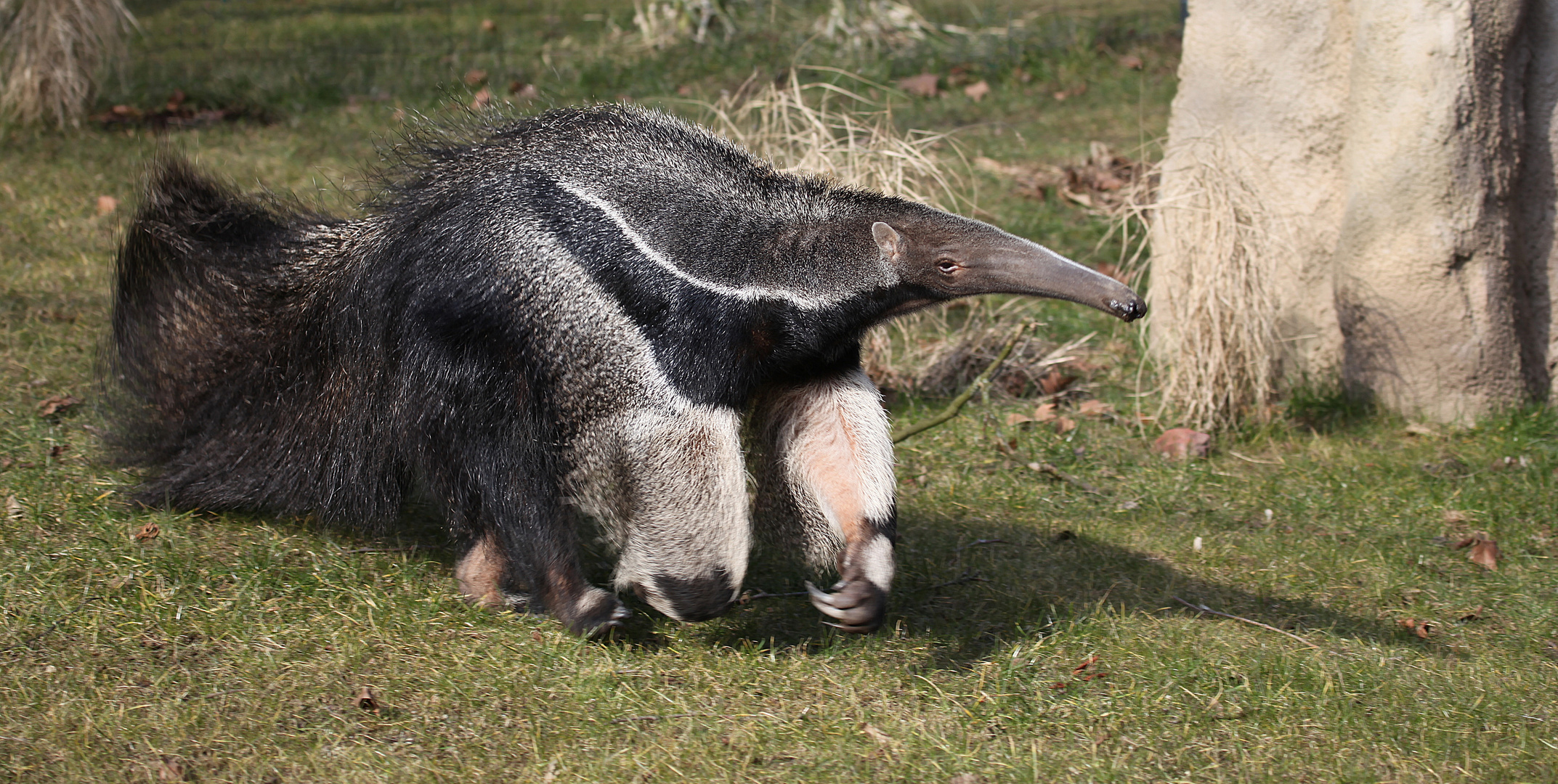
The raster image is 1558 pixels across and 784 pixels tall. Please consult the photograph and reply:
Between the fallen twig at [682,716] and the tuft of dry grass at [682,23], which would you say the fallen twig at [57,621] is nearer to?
the fallen twig at [682,716]

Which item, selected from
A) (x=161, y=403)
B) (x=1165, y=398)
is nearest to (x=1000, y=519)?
(x=1165, y=398)

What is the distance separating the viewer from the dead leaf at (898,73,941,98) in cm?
988

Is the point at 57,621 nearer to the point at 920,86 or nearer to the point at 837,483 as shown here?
the point at 837,483

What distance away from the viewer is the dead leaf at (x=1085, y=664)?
3.92 m

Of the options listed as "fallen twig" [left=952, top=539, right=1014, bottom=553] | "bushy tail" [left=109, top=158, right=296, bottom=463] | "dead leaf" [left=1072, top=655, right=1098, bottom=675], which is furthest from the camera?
"fallen twig" [left=952, top=539, right=1014, bottom=553]

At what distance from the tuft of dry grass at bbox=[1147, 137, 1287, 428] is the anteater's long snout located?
7.56 feet

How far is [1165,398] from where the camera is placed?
581 centimetres

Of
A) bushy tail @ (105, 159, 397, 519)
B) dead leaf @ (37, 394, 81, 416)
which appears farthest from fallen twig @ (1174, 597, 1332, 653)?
dead leaf @ (37, 394, 81, 416)

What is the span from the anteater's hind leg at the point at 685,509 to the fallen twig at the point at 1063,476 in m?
2.14

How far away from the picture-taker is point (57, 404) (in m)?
5.31

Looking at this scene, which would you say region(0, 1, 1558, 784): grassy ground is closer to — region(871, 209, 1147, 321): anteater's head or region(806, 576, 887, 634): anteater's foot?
region(806, 576, 887, 634): anteater's foot

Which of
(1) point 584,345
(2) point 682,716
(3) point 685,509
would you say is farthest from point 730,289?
(2) point 682,716

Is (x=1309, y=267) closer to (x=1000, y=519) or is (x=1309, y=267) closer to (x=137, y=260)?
(x=1000, y=519)

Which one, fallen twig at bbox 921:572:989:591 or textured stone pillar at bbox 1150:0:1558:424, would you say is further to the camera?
textured stone pillar at bbox 1150:0:1558:424
